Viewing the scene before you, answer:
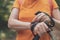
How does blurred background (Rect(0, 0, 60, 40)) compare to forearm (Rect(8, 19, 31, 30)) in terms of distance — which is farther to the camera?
blurred background (Rect(0, 0, 60, 40))

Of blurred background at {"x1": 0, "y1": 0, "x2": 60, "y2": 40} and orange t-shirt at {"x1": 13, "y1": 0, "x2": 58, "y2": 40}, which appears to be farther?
blurred background at {"x1": 0, "y1": 0, "x2": 60, "y2": 40}

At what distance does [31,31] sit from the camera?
3.84ft

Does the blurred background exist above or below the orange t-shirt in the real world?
below

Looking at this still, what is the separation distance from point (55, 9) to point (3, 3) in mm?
698

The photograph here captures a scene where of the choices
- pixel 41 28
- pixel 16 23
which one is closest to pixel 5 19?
pixel 16 23

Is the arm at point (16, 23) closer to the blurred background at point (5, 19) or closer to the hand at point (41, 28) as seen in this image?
the hand at point (41, 28)

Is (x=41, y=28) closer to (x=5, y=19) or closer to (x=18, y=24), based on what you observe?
(x=18, y=24)

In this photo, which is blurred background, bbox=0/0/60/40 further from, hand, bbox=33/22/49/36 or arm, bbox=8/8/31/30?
hand, bbox=33/22/49/36

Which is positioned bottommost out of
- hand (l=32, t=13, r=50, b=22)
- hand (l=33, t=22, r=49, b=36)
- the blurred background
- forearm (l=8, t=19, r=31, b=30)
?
the blurred background

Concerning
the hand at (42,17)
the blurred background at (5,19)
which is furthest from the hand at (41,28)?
the blurred background at (5,19)

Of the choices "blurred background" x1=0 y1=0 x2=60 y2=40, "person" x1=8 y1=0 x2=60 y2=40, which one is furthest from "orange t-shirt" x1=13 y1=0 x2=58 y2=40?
"blurred background" x1=0 y1=0 x2=60 y2=40

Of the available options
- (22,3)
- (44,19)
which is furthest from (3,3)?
(44,19)

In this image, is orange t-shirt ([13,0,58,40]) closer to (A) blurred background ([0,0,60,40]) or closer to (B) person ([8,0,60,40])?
(B) person ([8,0,60,40])

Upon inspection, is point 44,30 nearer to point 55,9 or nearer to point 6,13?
point 55,9
